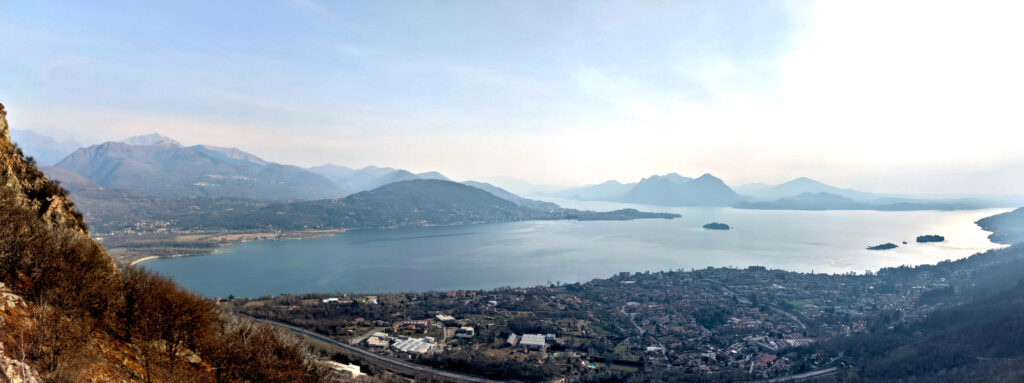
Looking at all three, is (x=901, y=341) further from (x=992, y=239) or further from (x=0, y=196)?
(x=992, y=239)

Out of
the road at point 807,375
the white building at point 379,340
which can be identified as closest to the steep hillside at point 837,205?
the road at point 807,375

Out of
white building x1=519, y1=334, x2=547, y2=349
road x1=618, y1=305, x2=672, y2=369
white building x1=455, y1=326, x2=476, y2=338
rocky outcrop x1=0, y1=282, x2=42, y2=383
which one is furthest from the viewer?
white building x1=455, y1=326, x2=476, y2=338

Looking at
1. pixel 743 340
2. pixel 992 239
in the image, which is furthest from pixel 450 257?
pixel 992 239

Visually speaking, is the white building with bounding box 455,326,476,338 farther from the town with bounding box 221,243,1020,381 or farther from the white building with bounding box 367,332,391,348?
the white building with bounding box 367,332,391,348

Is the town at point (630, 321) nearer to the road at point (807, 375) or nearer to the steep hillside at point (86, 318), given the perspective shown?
the road at point (807, 375)

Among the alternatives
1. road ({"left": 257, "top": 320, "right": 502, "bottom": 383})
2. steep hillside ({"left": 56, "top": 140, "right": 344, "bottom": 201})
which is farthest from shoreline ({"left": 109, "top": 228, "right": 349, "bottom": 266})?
steep hillside ({"left": 56, "top": 140, "right": 344, "bottom": 201})

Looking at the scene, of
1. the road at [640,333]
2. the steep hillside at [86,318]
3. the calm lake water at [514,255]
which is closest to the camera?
the steep hillside at [86,318]

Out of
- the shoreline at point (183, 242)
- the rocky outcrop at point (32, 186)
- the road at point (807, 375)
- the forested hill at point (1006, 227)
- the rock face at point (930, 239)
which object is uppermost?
the rocky outcrop at point (32, 186)

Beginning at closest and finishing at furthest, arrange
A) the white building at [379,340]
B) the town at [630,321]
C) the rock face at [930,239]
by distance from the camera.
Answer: the town at [630,321]
the white building at [379,340]
the rock face at [930,239]
